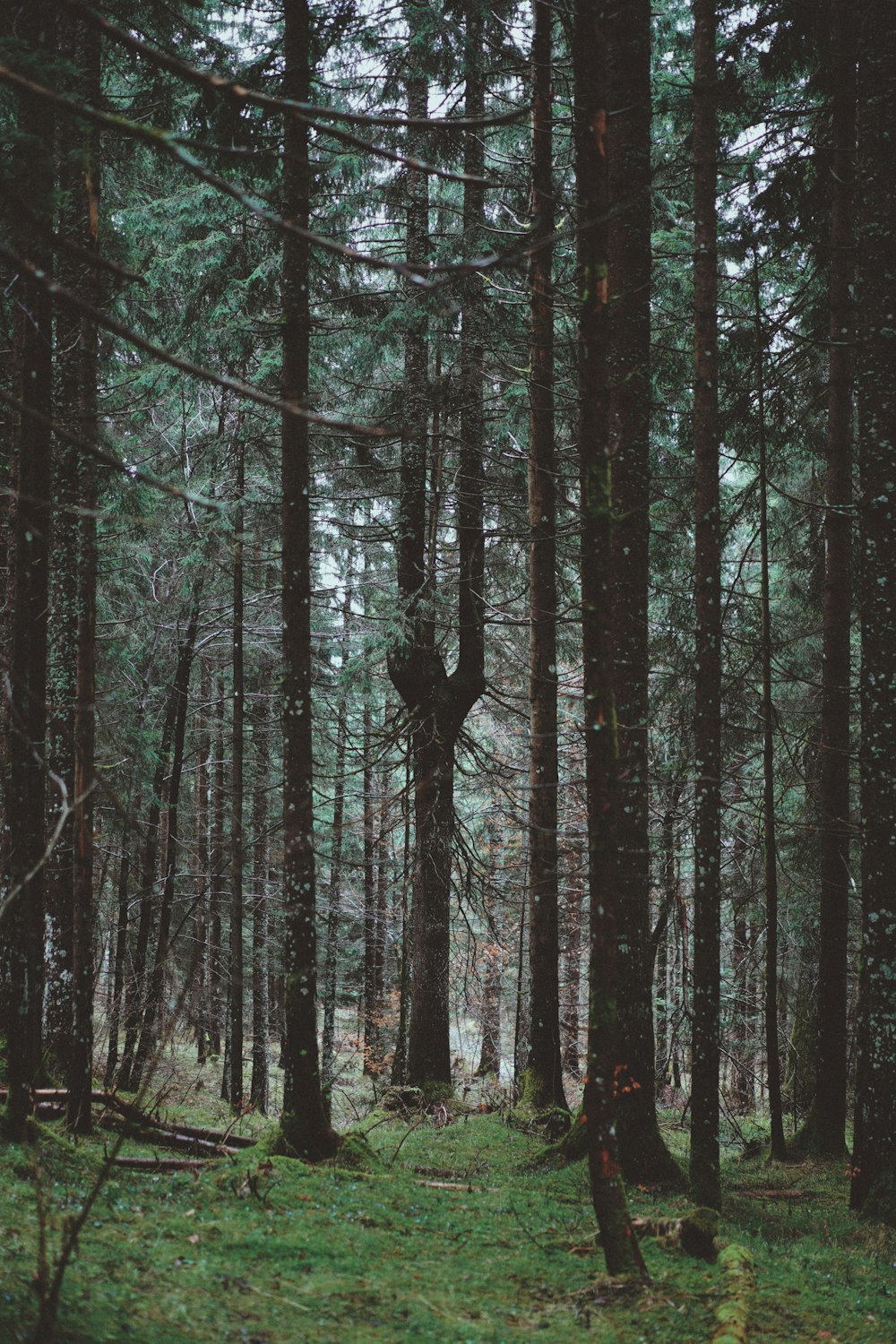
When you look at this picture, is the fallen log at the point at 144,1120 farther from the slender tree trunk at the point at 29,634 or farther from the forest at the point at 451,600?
the slender tree trunk at the point at 29,634

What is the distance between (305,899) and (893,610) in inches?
238

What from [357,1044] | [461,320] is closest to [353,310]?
[461,320]

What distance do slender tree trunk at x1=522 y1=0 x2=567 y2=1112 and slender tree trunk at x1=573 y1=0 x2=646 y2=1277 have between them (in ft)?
17.6

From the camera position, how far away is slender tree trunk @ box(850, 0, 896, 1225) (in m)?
8.11

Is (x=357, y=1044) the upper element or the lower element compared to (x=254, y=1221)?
lower

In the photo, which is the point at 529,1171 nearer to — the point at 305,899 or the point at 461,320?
the point at 305,899

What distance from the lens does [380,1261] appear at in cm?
566

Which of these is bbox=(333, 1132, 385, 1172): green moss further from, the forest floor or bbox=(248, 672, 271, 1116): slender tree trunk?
bbox=(248, 672, 271, 1116): slender tree trunk

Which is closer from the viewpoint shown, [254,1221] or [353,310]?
[254,1221]

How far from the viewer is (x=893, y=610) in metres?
8.55

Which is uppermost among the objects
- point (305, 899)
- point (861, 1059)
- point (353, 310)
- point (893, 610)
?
point (353, 310)

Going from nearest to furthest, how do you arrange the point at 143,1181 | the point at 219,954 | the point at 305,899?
the point at 143,1181 → the point at 305,899 → the point at 219,954

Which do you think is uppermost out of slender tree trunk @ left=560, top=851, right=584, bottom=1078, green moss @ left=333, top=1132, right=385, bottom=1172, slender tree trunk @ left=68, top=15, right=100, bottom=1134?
slender tree trunk @ left=68, top=15, right=100, bottom=1134

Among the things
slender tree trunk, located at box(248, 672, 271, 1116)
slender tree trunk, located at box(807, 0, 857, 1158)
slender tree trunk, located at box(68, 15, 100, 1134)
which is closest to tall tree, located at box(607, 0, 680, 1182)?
slender tree trunk, located at box(807, 0, 857, 1158)
